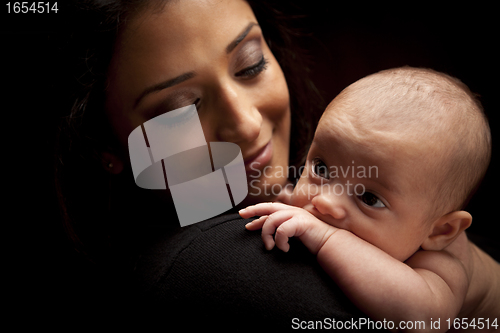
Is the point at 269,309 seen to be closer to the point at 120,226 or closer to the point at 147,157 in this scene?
the point at 147,157

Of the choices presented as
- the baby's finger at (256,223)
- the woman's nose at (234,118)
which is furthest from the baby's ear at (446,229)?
the woman's nose at (234,118)

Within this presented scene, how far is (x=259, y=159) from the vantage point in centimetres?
131

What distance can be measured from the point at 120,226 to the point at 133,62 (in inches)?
29.1

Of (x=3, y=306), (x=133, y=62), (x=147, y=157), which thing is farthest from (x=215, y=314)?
(x=3, y=306)

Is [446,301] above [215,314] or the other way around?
the other way around

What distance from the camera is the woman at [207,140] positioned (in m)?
0.89

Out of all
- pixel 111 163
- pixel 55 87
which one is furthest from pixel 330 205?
pixel 55 87

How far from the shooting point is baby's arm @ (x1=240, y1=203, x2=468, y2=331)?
88 centimetres

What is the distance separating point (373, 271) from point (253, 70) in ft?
2.55

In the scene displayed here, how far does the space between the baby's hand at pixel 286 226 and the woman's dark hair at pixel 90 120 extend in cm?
65

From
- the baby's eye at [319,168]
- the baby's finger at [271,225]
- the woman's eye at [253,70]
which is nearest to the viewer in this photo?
the baby's finger at [271,225]

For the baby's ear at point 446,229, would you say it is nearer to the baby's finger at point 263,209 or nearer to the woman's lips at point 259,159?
the baby's finger at point 263,209

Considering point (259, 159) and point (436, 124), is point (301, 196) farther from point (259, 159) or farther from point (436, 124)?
point (436, 124)

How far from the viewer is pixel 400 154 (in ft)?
3.22
